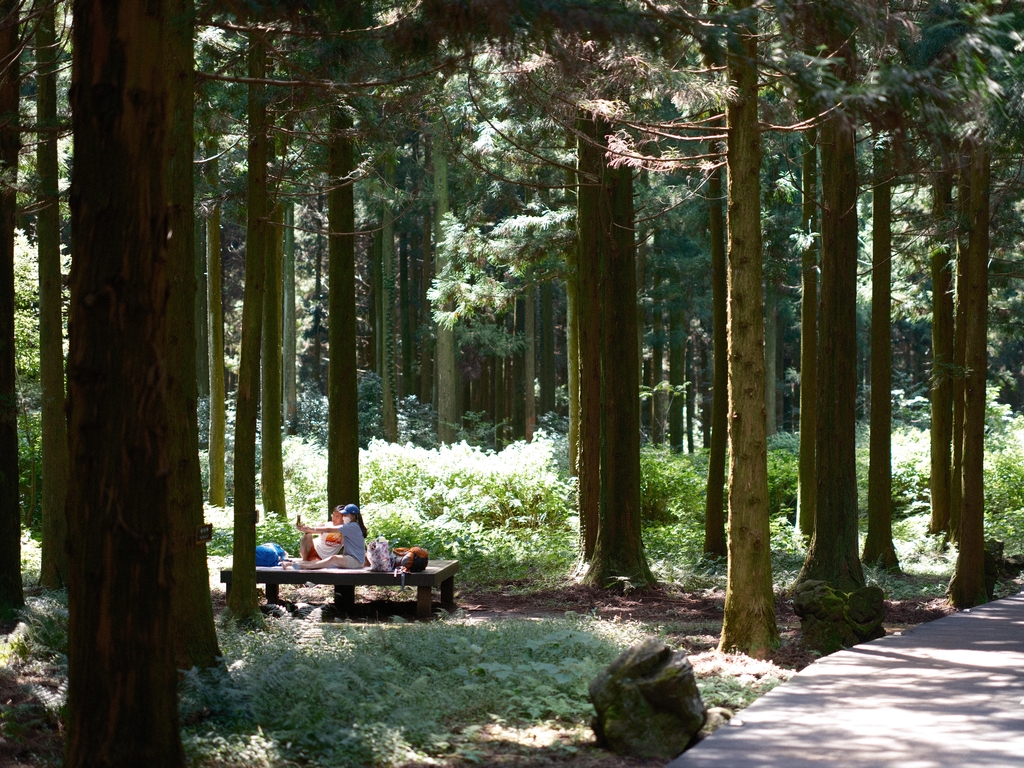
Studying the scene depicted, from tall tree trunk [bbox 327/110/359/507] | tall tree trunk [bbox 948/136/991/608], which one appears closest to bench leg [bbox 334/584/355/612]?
tall tree trunk [bbox 327/110/359/507]

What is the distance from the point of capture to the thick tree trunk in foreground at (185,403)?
7113 mm

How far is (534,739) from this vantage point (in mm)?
5871

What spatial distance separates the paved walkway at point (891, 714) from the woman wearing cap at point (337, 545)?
562cm

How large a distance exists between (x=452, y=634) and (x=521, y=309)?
33.7 metres

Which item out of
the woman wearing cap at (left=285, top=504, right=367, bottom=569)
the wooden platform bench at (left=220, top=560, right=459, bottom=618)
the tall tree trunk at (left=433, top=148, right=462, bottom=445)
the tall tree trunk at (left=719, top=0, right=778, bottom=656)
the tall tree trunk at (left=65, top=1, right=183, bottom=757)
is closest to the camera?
the tall tree trunk at (left=65, top=1, right=183, bottom=757)

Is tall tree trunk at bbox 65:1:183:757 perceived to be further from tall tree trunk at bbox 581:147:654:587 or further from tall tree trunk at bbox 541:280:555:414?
tall tree trunk at bbox 541:280:555:414

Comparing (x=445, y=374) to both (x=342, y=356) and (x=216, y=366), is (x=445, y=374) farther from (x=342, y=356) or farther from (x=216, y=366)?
(x=342, y=356)

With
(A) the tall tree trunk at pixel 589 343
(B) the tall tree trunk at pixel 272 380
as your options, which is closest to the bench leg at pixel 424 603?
(A) the tall tree trunk at pixel 589 343

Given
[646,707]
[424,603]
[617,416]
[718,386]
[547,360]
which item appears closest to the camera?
[646,707]

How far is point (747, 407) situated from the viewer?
329 inches

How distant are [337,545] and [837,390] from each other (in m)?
6.29

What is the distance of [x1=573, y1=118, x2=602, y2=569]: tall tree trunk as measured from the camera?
43.7 feet

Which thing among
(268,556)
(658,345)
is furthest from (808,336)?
(658,345)

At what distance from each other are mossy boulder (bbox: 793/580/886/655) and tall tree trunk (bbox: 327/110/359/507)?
626 centimetres
